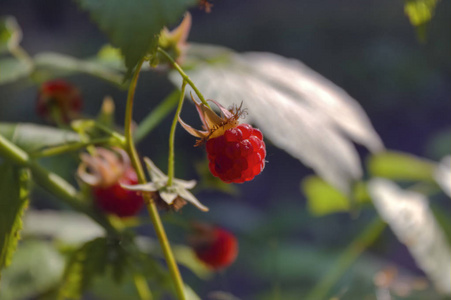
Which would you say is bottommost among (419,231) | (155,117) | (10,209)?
(10,209)

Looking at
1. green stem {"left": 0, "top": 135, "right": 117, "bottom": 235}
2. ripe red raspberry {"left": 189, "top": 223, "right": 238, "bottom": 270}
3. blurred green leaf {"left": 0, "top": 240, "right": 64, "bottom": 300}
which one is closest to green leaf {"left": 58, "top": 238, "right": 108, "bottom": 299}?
green stem {"left": 0, "top": 135, "right": 117, "bottom": 235}

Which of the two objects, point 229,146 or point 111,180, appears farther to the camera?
point 111,180

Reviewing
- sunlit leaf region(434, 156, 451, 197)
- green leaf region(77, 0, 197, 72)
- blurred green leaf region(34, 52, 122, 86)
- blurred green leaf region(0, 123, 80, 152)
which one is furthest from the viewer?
sunlit leaf region(434, 156, 451, 197)

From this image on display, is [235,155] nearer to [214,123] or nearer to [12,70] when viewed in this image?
[214,123]

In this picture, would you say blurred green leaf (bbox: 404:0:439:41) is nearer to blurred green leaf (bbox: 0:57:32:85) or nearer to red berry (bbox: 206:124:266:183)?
red berry (bbox: 206:124:266:183)

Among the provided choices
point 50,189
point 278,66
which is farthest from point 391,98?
point 50,189

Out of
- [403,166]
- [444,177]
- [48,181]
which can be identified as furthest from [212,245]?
[403,166]

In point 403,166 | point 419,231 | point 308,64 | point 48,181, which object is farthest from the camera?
point 308,64
